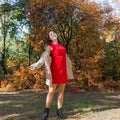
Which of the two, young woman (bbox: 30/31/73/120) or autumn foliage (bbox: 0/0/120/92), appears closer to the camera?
young woman (bbox: 30/31/73/120)

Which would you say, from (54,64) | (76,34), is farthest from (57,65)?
(76,34)

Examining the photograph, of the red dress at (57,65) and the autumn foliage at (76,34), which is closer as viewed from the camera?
the red dress at (57,65)

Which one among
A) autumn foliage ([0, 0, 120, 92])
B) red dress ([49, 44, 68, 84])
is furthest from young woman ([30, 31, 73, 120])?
autumn foliage ([0, 0, 120, 92])

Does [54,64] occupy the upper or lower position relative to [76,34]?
lower

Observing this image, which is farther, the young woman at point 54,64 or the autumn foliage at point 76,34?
the autumn foliage at point 76,34

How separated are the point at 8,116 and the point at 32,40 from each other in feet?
25.1

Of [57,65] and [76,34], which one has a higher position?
[76,34]

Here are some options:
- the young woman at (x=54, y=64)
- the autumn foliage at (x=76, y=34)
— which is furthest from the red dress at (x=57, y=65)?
the autumn foliage at (x=76, y=34)

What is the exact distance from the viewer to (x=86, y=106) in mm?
8727

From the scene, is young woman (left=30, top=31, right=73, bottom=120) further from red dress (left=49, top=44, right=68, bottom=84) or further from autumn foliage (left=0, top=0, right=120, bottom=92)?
autumn foliage (left=0, top=0, right=120, bottom=92)

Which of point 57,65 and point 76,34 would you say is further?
point 76,34

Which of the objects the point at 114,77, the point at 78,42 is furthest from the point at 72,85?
the point at 114,77

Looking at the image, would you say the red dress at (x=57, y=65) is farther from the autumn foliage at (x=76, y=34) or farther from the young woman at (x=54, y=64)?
the autumn foliage at (x=76, y=34)

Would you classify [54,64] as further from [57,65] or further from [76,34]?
[76,34]
